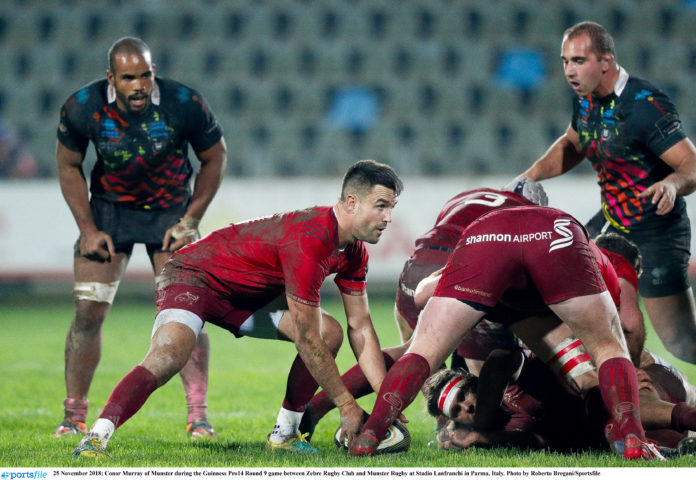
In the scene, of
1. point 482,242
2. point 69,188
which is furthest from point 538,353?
point 69,188

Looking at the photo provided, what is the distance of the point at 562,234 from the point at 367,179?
0.92 meters

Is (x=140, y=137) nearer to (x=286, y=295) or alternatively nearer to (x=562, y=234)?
(x=286, y=295)

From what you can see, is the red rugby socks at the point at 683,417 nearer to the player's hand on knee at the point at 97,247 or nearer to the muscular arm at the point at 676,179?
the muscular arm at the point at 676,179

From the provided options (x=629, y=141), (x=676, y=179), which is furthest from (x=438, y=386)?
(x=629, y=141)

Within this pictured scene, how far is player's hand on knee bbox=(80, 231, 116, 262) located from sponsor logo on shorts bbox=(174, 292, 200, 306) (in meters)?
1.26

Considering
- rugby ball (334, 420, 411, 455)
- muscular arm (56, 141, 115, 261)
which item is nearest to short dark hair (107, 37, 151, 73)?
muscular arm (56, 141, 115, 261)

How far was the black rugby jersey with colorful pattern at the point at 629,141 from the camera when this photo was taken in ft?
17.4

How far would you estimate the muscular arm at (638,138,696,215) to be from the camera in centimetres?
495

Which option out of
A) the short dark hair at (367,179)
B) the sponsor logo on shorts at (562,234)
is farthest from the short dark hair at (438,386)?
the short dark hair at (367,179)

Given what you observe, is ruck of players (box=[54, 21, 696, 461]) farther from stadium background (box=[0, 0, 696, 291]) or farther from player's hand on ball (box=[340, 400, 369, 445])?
stadium background (box=[0, 0, 696, 291])

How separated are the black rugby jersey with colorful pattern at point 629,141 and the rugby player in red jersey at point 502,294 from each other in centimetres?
152

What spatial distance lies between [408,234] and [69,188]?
8.22 meters

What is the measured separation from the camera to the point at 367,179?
4.14 m

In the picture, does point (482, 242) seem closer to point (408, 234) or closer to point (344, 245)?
point (344, 245)
